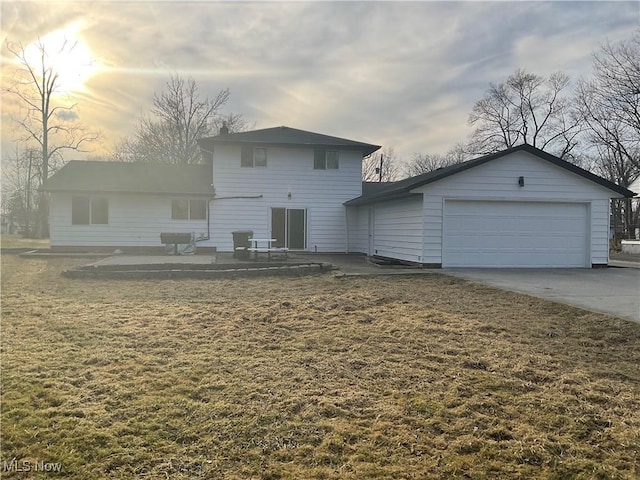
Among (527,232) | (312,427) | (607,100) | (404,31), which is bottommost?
(312,427)

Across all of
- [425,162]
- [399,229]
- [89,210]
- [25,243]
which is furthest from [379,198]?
[425,162]

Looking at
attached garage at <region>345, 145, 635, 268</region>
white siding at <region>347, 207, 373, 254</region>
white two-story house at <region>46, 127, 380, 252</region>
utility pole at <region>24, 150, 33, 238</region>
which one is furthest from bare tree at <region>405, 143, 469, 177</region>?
utility pole at <region>24, 150, 33, 238</region>

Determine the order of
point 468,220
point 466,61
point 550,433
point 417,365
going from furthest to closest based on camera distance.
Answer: point 468,220
point 466,61
point 417,365
point 550,433

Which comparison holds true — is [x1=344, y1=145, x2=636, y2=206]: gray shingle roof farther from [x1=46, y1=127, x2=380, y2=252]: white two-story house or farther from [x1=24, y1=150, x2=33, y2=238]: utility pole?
[x1=24, y1=150, x2=33, y2=238]: utility pole

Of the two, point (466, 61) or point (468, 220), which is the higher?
point (466, 61)

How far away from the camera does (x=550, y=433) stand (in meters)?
3.15

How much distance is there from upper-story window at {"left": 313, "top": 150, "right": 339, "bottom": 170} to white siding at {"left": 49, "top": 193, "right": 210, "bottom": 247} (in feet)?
18.4

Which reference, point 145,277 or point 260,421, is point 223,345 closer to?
point 260,421

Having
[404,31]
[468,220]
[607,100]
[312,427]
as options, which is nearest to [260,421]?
[312,427]

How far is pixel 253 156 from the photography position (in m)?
19.9

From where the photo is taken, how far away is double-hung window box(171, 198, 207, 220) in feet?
64.5

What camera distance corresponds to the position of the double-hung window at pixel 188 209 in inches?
774

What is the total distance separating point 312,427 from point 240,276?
8634 millimetres

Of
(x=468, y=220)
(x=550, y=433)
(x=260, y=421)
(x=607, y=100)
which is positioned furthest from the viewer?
(x=607, y=100)
